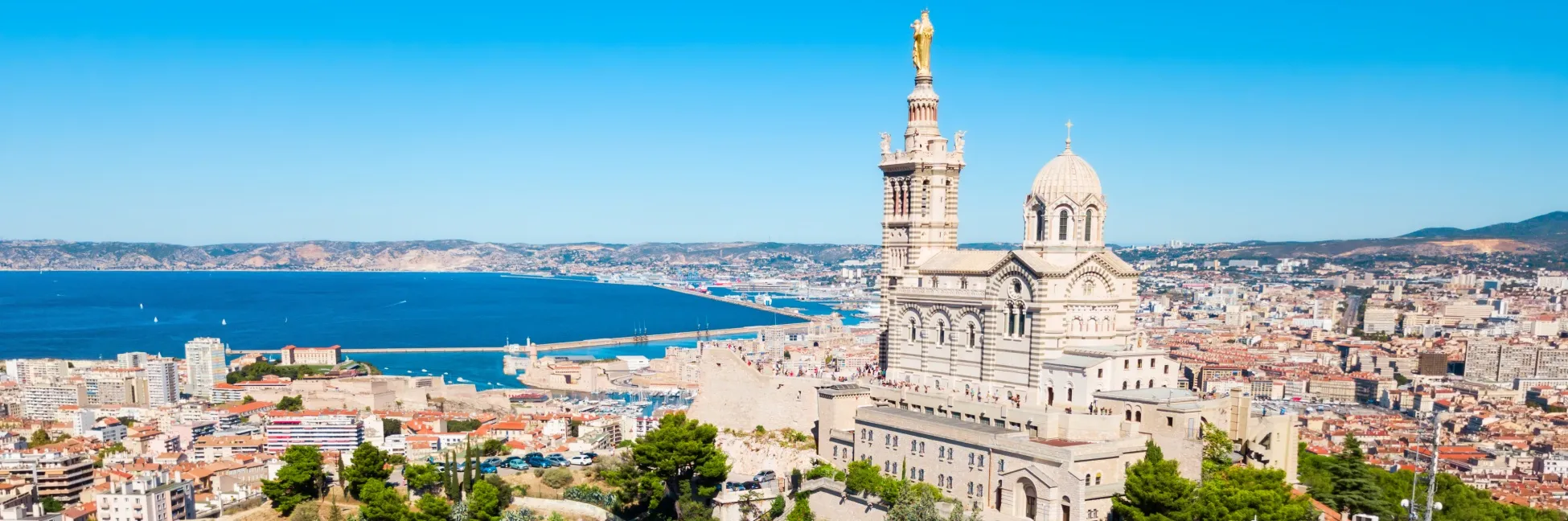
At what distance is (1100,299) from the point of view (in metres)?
36.8

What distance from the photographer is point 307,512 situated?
42875 mm

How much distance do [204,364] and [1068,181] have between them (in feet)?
304

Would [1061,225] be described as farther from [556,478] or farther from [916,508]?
[556,478]

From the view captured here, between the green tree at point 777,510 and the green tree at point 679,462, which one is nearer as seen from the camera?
the green tree at point 777,510

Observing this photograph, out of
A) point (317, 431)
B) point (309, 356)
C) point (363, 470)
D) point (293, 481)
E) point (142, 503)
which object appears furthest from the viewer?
point (309, 356)

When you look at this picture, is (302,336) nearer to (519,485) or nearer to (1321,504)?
(519,485)

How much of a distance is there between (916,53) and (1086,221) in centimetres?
953

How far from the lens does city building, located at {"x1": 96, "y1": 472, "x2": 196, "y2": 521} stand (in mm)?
48500

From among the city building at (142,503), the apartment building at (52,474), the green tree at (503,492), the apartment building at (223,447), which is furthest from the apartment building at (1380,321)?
the apartment building at (52,474)

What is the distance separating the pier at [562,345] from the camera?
13688 cm

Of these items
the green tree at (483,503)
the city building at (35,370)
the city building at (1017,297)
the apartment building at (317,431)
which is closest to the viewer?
the city building at (1017,297)

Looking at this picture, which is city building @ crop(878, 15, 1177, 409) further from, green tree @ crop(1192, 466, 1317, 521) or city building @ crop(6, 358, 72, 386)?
city building @ crop(6, 358, 72, 386)

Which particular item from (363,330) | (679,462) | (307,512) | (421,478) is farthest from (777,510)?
(363,330)

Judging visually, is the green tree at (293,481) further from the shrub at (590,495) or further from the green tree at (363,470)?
the shrub at (590,495)
